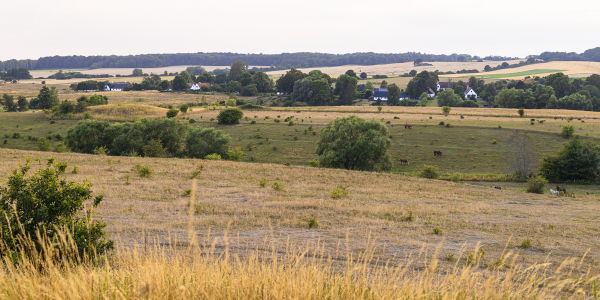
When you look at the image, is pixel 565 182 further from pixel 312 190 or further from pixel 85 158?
pixel 85 158

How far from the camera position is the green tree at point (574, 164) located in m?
44.8

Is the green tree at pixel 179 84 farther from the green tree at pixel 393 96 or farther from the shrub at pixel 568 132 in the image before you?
the shrub at pixel 568 132

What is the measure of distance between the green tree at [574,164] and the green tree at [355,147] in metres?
20.0

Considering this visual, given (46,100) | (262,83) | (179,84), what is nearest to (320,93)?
(262,83)

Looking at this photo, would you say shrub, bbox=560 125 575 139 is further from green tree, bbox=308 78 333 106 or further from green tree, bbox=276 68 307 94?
green tree, bbox=276 68 307 94

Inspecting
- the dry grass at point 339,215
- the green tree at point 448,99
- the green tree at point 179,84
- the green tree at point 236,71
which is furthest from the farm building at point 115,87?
the dry grass at point 339,215

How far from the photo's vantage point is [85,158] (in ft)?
110

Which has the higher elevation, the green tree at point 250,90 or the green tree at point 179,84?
the green tree at point 179,84

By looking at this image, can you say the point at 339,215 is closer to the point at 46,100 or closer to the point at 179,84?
the point at 46,100

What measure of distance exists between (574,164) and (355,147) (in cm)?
2685

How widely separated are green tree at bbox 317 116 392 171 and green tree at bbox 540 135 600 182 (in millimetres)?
20025

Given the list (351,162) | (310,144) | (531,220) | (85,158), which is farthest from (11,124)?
(531,220)

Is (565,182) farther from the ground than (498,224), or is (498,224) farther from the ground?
(498,224)

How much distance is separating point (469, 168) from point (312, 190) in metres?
33.9
